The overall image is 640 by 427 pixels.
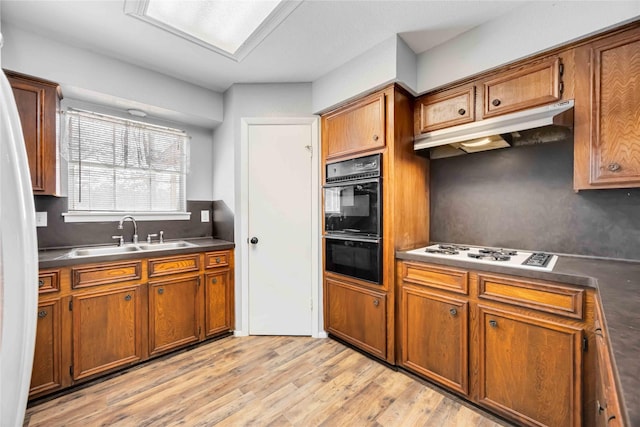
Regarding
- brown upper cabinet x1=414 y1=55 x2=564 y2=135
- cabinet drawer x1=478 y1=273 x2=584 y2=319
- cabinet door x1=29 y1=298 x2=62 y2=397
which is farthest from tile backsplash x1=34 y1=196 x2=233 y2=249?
cabinet drawer x1=478 y1=273 x2=584 y2=319

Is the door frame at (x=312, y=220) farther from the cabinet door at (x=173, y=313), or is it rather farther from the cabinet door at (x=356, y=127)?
the cabinet door at (x=173, y=313)

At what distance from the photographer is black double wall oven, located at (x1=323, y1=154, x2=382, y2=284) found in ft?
7.02

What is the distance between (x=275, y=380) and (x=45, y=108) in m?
Result: 2.46

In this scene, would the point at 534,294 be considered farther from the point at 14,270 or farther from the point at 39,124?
the point at 39,124

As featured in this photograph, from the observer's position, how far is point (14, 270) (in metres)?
0.68

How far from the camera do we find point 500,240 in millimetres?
2078

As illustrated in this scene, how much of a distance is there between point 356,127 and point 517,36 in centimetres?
115

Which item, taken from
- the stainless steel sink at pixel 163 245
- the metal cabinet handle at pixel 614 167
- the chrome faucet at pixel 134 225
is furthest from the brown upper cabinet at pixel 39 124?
the metal cabinet handle at pixel 614 167

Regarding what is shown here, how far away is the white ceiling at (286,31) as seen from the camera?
1674 millimetres

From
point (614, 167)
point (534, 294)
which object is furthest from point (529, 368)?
point (614, 167)

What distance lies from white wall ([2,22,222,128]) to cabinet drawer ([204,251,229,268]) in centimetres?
133

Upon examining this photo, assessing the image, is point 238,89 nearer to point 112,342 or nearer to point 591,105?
point 112,342

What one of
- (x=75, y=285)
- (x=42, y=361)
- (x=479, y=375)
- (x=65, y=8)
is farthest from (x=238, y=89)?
(x=479, y=375)

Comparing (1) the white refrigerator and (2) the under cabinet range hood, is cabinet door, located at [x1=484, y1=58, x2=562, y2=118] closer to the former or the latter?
(2) the under cabinet range hood
